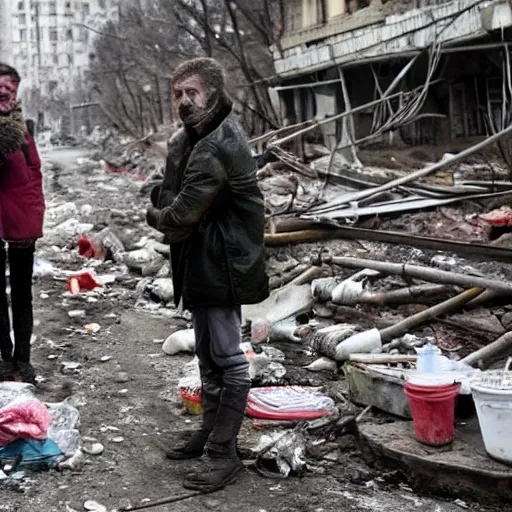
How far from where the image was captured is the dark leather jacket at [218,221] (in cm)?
348

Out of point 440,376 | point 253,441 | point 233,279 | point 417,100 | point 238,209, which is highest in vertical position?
point 417,100

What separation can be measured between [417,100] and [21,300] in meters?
10.5

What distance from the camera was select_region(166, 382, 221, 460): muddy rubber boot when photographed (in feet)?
12.7

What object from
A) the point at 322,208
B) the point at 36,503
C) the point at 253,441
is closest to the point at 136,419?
the point at 253,441

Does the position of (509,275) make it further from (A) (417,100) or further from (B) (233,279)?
(A) (417,100)

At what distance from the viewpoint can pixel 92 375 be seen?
5.56 metres

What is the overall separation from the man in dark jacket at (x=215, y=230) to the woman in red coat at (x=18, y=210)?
50.7 inches

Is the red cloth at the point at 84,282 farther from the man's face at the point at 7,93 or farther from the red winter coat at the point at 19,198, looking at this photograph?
the man's face at the point at 7,93

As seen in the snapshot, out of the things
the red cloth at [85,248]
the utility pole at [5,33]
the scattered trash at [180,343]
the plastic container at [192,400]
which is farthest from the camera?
the red cloth at [85,248]

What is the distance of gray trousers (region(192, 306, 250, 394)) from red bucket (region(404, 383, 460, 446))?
796mm

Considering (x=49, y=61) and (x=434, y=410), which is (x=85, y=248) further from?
(x=49, y=61)

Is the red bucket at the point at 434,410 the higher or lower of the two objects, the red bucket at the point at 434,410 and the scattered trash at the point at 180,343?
the higher

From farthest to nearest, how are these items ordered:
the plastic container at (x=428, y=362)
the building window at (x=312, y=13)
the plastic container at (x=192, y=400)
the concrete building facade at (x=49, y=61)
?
the concrete building facade at (x=49, y=61), the building window at (x=312, y=13), the plastic container at (x=192, y=400), the plastic container at (x=428, y=362)

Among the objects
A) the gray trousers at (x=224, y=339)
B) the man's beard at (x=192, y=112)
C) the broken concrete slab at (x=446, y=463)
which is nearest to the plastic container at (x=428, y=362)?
the broken concrete slab at (x=446, y=463)
